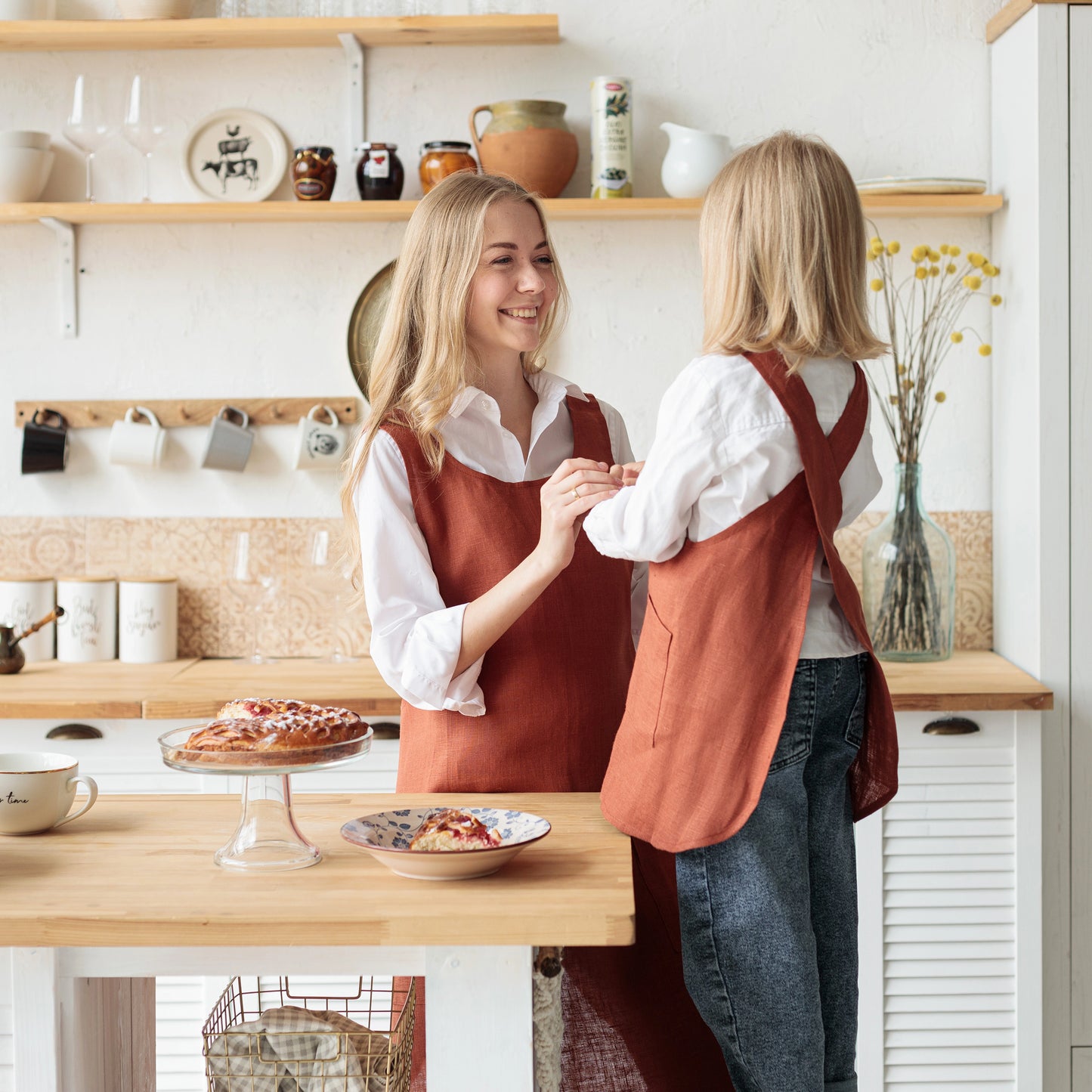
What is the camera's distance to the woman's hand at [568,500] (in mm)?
1378

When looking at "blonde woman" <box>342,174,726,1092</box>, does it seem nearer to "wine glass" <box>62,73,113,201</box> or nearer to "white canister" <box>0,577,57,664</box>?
"wine glass" <box>62,73,113,201</box>

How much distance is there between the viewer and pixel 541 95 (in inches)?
111

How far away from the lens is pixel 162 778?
243cm

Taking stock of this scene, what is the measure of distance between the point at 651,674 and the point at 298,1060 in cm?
51

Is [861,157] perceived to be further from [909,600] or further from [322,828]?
[322,828]

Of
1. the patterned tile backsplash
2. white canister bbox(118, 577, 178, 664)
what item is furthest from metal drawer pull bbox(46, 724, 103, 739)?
the patterned tile backsplash

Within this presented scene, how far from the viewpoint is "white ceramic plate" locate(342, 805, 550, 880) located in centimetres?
112

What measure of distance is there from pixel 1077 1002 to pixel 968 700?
758 mm

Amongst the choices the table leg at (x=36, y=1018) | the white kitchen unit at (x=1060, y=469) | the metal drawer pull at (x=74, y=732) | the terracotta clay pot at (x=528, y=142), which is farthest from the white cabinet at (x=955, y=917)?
the table leg at (x=36, y=1018)

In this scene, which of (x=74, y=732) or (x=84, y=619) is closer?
(x=74, y=732)

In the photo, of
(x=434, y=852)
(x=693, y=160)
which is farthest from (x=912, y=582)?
(x=434, y=852)

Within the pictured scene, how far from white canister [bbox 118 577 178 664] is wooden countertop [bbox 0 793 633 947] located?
151 cm

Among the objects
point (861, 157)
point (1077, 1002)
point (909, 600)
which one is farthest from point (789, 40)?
point (1077, 1002)

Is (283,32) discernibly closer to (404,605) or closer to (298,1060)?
(404,605)
